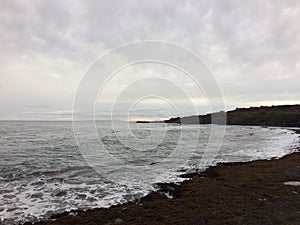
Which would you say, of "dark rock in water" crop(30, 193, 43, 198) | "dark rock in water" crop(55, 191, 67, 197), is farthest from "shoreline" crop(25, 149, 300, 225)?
"dark rock in water" crop(30, 193, 43, 198)

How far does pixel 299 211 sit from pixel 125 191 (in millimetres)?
7052

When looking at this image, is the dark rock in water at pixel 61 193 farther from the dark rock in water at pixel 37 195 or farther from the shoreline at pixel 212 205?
the shoreline at pixel 212 205

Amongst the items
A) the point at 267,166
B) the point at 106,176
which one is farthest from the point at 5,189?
the point at 267,166

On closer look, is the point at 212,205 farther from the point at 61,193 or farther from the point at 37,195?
the point at 37,195

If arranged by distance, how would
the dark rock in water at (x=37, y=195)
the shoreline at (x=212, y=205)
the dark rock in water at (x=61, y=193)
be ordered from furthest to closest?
the dark rock in water at (x=61, y=193)
the dark rock in water at (x=37, y=195)
the shoreline at (x=212, y=205)

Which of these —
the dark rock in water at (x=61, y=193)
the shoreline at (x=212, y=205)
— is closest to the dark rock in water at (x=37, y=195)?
the dark rock in water at (x=61, y=193)

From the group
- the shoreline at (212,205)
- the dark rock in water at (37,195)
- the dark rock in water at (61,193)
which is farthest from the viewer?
the dark rock in water at (61,193)

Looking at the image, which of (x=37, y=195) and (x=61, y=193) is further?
(x=61, y=193)

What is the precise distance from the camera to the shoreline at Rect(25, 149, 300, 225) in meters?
7.68

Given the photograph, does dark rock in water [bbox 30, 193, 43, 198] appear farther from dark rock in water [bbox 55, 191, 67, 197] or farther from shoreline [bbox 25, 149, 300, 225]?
shoreline [bbox 25, 149, 300, 225]

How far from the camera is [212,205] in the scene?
883cm

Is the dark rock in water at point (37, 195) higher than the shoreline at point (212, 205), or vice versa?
the shoreline at point (212, 205)

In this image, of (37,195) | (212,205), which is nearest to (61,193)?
(37,195)

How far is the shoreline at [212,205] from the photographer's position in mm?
7680
